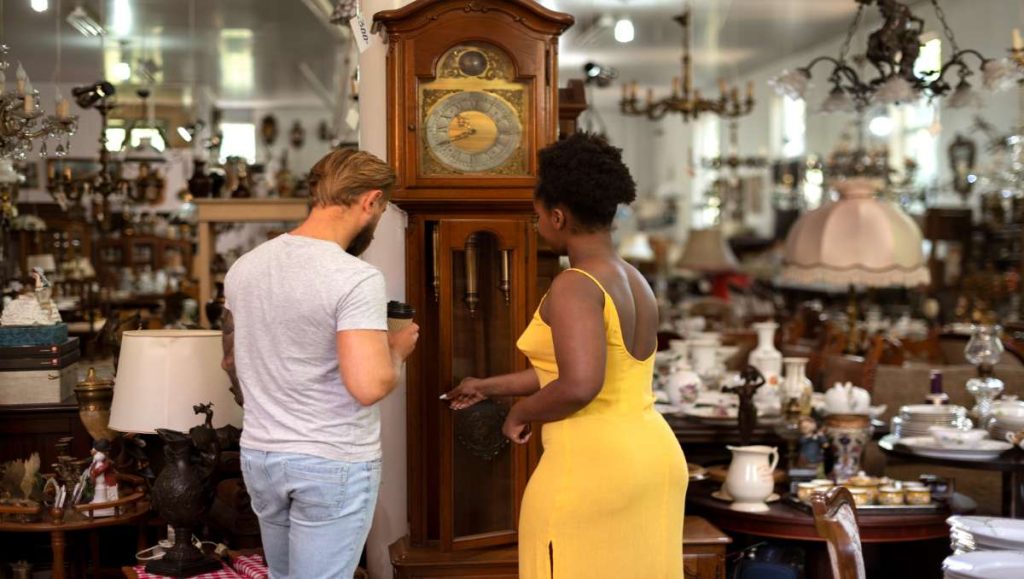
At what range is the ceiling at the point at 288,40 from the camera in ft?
35.0

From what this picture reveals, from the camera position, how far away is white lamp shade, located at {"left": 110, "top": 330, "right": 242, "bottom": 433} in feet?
12.4

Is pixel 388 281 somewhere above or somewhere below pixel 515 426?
above

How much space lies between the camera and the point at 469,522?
4.06 meters

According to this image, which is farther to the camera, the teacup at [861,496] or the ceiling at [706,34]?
the ceiling at [706,34]

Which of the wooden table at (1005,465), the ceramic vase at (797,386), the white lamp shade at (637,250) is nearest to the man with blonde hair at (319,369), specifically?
the wooden table at (1005,465)

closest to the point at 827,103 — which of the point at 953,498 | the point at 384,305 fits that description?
the point at 953,498

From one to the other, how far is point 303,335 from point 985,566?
1.70 metres

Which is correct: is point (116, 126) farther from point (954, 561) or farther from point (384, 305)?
point (954, 561)

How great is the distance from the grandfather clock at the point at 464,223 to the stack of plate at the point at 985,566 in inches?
55.0

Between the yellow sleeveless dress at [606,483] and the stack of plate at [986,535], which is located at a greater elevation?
the yellow sleeveless dress at [606,483]

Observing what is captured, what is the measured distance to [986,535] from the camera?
3490mm

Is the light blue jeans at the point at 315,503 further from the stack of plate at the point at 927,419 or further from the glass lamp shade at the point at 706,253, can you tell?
the glass lamp shade at the point at 706,253

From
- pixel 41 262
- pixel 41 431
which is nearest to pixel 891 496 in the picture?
pixel 41 431

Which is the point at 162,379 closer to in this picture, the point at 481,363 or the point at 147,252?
the point at 481,363
